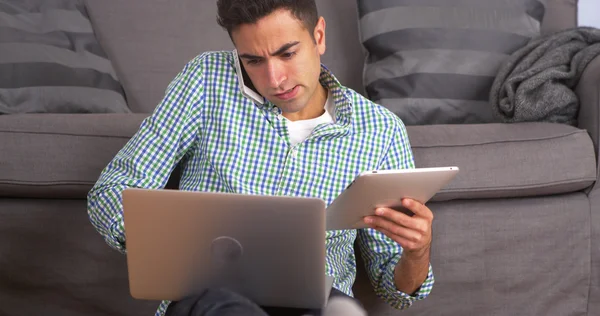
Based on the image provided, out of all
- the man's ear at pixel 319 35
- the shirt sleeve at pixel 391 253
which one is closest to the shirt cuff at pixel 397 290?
the shirt sleeve at pixel 391 253

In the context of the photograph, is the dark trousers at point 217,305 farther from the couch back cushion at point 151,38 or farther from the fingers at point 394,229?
the couch back cushion at point 151,38

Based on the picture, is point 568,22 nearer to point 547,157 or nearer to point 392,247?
A: point 547,157

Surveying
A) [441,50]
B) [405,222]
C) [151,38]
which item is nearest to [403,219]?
[405,222]

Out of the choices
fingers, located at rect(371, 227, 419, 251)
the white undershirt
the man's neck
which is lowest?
fingers, located at rect(371, 227, 419, 251)

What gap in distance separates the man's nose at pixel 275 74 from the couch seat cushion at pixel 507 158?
474 millimetres

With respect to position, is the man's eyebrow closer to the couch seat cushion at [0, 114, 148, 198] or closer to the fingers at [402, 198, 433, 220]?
the fingers at [402, 198, 433, 220]

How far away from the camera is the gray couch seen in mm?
1544

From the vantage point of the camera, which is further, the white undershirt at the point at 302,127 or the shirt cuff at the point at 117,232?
the white undershirt at the point at 302,127

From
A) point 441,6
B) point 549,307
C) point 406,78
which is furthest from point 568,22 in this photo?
point 549,307

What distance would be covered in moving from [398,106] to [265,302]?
3.63 feet

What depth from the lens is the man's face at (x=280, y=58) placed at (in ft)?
4.01

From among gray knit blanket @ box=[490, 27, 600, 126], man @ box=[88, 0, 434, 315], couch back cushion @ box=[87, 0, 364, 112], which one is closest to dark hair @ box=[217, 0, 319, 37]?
man @ box=[88, 0, 434, 315]

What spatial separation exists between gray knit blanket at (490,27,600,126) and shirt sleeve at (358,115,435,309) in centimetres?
56

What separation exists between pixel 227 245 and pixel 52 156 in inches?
27.1
